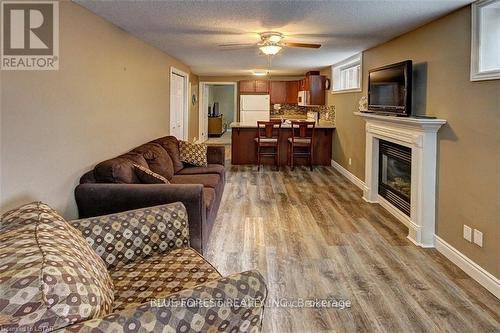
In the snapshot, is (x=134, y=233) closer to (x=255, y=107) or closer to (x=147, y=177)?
(x=147, y=177)

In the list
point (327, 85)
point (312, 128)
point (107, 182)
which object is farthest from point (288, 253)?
point (327, 85)

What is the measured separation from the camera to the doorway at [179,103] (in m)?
7.34

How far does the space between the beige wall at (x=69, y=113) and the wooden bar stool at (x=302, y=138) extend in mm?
3815

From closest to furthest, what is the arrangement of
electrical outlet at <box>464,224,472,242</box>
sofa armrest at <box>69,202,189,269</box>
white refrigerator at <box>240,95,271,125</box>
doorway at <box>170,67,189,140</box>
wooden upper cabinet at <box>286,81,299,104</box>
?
sofa armrest at <box>69,202,189,269</box>
electrical outlet at <box>464,224,472,242</box>
doorway at <box>170,67,189,140</box>
wooden upper cabinet at <box>286,81,299,104</box>
white refrigerator at <box>240,95,271,125</box>

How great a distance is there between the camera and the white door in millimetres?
7344

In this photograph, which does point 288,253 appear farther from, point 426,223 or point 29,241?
point 29,241

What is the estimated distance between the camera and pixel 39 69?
2.74 m

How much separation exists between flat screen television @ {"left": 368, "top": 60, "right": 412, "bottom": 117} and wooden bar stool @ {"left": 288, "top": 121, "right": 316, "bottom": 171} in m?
2.59

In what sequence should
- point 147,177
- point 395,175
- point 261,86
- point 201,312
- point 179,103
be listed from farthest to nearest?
1. point 261,86
2. point 179,103
3. point 395,175
4. point 147,177
5. point 201,312

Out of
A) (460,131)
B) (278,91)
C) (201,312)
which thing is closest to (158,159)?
(460,131)

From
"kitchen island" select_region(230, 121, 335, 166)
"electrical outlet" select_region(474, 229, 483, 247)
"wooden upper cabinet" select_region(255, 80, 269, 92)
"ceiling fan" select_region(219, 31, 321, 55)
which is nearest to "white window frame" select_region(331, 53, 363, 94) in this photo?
"kitchen island" select_region(230, 121, 335, 166)

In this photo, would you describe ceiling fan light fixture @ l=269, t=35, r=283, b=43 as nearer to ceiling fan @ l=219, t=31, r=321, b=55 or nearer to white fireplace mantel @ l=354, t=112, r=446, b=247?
ceiling fan @ l=219, t=31, r=321, b=55

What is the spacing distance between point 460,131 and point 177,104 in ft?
19.1

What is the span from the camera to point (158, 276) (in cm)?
196
